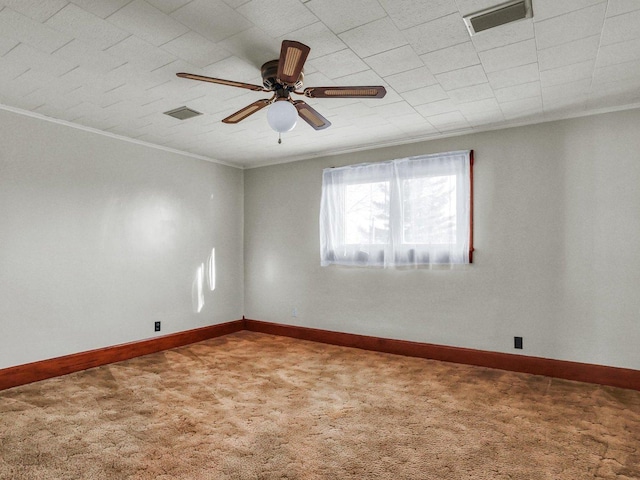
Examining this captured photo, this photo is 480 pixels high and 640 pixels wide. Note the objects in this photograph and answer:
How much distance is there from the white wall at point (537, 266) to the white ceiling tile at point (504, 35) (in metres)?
1.83

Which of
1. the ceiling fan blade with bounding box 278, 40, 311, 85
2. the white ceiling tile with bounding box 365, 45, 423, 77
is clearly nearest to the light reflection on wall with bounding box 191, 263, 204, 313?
the ceiling fan blade with bounding box 278, 40, 311, 85

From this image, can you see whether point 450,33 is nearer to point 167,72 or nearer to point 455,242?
point 167,72

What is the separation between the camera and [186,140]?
456 centimetres

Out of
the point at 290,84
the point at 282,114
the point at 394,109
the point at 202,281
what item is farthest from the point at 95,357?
the point at 394,109

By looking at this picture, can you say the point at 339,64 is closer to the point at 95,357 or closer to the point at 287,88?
the point at 287,88

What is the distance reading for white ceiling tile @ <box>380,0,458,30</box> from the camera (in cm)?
201

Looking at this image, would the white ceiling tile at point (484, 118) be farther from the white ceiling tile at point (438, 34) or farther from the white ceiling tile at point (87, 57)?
the white ceiling tile at point (87, 57)

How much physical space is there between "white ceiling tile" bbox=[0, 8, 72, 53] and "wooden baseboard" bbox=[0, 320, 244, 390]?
9.25 ft

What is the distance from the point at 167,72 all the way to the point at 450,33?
1.96 meters

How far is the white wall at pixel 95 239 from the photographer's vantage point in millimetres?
3576

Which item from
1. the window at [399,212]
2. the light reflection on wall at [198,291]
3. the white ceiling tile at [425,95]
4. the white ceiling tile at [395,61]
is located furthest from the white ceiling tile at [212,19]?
the light reflection on wall at [198,291]

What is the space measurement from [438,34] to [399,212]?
2.42 m

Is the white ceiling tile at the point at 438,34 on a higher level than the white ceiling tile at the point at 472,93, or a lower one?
higher

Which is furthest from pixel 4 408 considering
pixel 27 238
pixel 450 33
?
pixel 450 33
